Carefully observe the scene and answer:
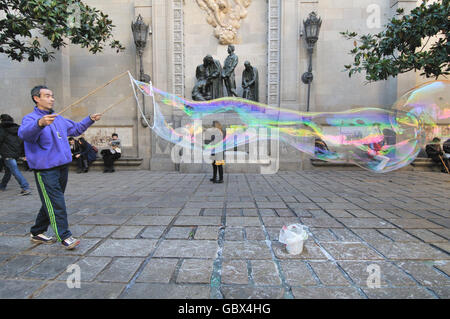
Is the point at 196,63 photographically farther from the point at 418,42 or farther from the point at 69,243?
the point at 69,243

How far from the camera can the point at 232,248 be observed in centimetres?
292

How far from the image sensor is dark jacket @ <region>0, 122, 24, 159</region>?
5910mm

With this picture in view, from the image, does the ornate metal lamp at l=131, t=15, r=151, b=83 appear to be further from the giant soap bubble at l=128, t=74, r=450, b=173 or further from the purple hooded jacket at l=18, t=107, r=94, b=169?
the purple hooded jacket at l=18, t=107, r=94, b=169

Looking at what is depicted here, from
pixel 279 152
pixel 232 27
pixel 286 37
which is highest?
pixel 232 27

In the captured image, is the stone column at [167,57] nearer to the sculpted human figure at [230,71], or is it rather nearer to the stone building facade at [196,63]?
the stone building facade at [196,63]

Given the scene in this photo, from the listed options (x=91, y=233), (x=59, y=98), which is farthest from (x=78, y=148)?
(x=91, y=233)

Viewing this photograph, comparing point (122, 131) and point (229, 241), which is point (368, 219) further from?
point (122, 131)

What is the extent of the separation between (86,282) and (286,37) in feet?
34.2

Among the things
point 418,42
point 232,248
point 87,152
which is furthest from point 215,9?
point 232,248

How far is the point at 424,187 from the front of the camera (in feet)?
21.4

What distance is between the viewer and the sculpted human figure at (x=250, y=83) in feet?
31.4

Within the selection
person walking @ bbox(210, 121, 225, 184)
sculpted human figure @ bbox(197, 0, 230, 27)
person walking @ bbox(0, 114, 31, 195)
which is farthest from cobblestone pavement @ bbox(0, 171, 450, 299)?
sculpted human figure @ bbox(197, 0, 230, 27)

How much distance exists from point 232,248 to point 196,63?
9.70 meters

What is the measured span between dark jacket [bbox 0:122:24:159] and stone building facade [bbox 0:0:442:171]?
4469mm
